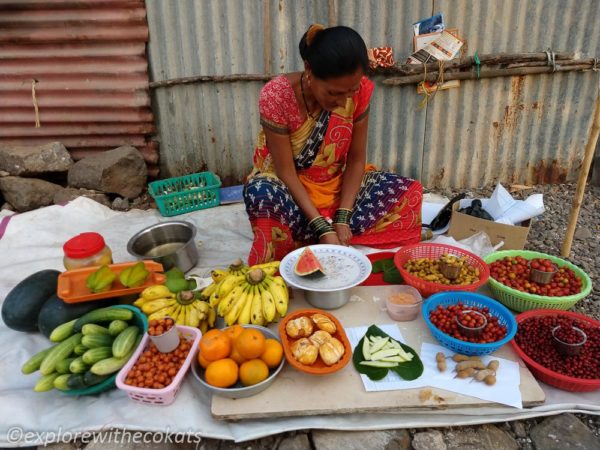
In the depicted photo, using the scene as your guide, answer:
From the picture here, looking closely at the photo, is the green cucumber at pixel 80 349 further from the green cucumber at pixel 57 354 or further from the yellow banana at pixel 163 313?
the yellow banana at pixel 163 313

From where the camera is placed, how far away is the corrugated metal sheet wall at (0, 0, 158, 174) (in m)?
4.40

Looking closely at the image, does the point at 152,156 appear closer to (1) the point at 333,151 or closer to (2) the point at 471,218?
(1) the point at 333,151

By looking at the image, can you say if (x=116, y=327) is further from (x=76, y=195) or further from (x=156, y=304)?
(x=76, y=195)

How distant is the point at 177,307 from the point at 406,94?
333 cm

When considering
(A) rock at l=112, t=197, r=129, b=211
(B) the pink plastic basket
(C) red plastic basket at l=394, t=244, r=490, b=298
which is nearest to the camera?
(B) the pink plastic basket

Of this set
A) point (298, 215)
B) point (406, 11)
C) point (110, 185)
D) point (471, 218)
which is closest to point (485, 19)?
point (406, 11)

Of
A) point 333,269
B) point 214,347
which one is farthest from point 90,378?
point 333,269

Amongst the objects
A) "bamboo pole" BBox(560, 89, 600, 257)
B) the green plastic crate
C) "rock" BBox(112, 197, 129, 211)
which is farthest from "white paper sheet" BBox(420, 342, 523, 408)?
"rock" BBox(112, 197, 129, 211)

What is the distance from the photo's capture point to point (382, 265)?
3.20 metres

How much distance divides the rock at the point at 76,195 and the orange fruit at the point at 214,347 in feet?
10.4

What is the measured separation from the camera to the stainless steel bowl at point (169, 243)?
331cm

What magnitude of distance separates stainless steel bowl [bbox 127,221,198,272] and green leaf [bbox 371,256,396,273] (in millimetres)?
1439

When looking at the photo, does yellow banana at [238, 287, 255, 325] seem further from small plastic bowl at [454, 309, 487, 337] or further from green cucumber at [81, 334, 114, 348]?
small plastic bowl at [454, 309, 487, 337]
